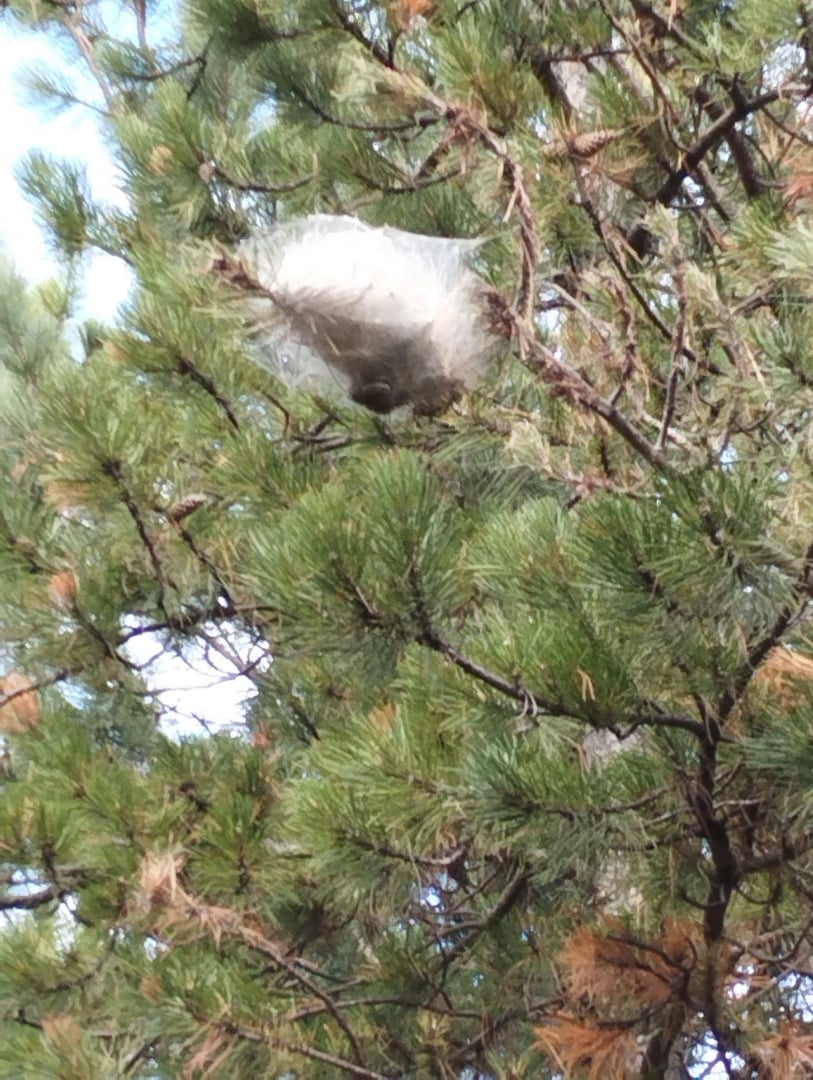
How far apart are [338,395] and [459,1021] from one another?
2.76 ft

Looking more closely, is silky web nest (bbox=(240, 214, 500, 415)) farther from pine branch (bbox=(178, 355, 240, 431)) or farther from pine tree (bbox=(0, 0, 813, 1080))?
pine branch (bbox=(178, 355, 240, 431))

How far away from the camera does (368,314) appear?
920mm

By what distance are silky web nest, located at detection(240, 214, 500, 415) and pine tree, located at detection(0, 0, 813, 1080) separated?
5 cm

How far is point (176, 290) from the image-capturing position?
1.37m

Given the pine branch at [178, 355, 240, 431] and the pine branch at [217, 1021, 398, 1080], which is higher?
the pine branch at [178, 355, 240, 431]

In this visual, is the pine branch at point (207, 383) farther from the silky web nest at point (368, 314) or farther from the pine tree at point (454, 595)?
the silky web nest at point (368, 314)

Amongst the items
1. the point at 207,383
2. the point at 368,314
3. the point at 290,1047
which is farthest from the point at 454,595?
the point at 207,383

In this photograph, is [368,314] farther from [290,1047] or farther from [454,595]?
[290,1047]

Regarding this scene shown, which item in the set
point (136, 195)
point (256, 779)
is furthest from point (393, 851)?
point (136, 195)

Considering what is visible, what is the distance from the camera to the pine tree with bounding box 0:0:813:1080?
86 cm

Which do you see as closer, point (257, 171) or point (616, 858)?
point (616, 858)

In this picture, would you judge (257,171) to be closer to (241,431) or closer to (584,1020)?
(241,431)

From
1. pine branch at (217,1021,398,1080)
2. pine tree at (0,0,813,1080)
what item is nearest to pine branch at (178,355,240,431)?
pine tree at (0,0,813,1080)

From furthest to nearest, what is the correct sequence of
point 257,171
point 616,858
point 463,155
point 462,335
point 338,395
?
point 257,171
point 616,858
point 338,395
point 462,335
point 463,155
